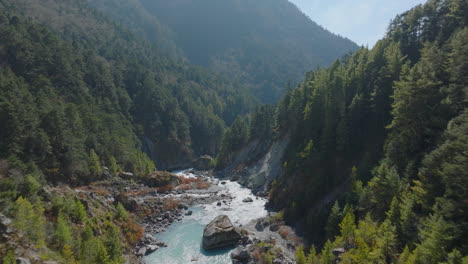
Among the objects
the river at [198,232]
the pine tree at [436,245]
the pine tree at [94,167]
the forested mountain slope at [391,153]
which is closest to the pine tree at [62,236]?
the river at [198,232]

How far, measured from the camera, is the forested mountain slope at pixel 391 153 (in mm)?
26644

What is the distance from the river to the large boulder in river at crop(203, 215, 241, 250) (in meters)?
1.23

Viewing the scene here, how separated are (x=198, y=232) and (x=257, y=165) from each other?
41.2 m

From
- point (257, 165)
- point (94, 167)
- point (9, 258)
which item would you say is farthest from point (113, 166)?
point (9, 258)

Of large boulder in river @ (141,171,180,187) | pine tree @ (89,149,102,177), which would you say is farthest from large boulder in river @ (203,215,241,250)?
large boulder in river @ (141,171,180,187)

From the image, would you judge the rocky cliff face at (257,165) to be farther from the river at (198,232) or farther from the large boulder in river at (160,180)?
the large boulder in river at (160,180)

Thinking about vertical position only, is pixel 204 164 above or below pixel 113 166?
below

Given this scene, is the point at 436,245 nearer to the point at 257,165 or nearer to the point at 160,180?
the point at 160,180

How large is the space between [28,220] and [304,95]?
69.0 m

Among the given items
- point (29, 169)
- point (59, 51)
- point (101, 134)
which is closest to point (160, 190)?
point (101, 134)

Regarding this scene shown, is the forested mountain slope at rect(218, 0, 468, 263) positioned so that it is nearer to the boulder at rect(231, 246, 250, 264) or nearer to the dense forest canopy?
the dense forest canopy

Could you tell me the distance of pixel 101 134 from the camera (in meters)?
83.6

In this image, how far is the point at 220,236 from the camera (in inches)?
1806

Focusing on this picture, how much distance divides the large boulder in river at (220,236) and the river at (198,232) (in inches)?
48.3
